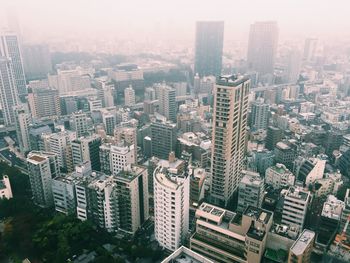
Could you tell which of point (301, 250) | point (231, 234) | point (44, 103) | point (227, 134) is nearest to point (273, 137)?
point (227, 134)

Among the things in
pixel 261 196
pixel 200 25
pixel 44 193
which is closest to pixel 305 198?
pixel 261 196

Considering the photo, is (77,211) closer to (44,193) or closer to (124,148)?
(44,193)

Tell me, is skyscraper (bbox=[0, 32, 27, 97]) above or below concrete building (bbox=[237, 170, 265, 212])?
above

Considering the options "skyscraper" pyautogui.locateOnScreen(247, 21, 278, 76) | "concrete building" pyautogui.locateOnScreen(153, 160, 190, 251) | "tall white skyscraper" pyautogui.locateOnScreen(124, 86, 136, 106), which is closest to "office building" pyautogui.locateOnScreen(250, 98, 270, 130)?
"tall white skyscraper" pyautogui.locateOnScreen(124, 86, 136, 106)

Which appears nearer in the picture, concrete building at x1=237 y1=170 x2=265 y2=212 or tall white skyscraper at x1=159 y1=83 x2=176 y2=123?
concrete building at x1=237 y1=170 x2=265 y2=212

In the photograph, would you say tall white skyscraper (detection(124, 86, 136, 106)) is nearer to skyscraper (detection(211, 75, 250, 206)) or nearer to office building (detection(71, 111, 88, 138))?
office building (detection(71, 111, 88, 138))

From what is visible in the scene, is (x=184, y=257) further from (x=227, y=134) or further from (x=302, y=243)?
(x=227, y=134)
